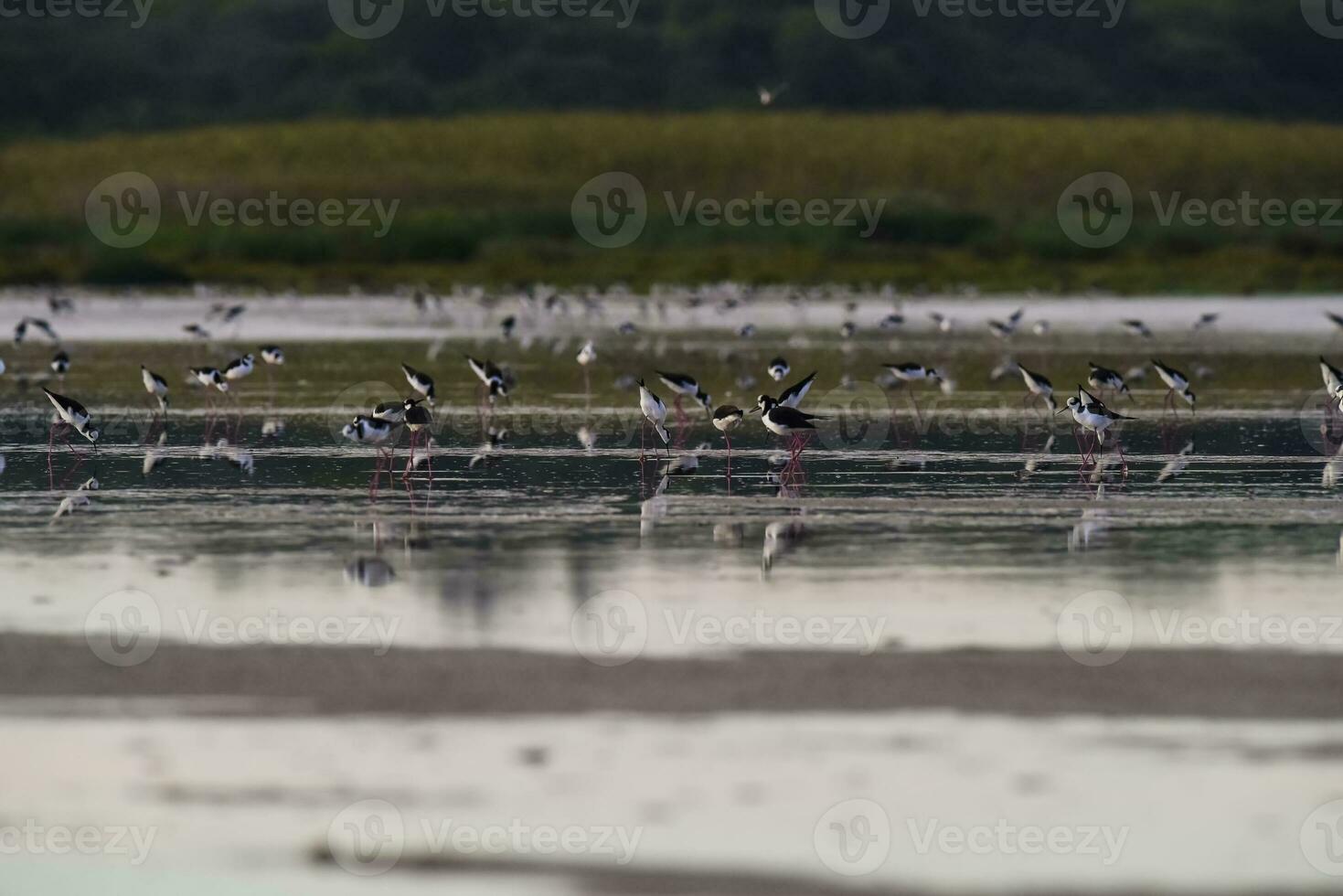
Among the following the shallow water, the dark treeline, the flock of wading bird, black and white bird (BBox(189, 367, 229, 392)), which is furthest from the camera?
the dark treeline

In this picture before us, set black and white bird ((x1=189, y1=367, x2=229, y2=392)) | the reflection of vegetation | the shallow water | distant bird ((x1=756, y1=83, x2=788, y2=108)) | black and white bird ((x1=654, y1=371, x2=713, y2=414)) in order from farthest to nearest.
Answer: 1. the reflection of vegetation
2. distant bird ((x1=756, y1=83, x2=788, y2=108))
3. black and white bird ((x1=189, y1=367, x2=229, y2=392))
4. black and white bird ((x1=654, y1=371, x2=713, y2=414))
5. the shallow water

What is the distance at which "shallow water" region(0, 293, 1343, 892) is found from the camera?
7.23 m

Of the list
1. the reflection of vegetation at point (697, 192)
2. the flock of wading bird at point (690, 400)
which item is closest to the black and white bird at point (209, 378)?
the flock of wading bird at point (690, 400)

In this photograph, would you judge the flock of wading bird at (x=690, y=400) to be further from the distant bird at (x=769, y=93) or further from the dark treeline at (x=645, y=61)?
the dark treeline at (x=645, y=61)

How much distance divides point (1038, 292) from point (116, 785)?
39.0 meters

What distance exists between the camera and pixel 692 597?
35.8 feet

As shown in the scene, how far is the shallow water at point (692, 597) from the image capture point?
723 cm

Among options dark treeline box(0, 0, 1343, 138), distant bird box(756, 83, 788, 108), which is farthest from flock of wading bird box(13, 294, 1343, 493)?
dark treeline box(0, 0, 1343, 138)

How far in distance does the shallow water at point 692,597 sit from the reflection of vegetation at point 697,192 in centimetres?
2906

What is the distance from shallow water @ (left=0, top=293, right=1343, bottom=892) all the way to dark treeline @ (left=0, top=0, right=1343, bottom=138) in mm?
74064

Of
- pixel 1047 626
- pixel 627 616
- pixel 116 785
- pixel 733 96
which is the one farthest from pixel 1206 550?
pixel 733 96

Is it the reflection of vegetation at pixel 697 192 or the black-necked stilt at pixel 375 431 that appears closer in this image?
the black-necked stilt at pixel 375 431

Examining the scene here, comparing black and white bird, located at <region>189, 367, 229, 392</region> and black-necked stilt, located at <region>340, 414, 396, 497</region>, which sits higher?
black and white bird, located at <region>189, 367, 229, 392</region>

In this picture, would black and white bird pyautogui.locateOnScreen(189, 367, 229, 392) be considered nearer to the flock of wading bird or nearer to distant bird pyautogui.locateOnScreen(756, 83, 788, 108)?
the flock of wading bird
